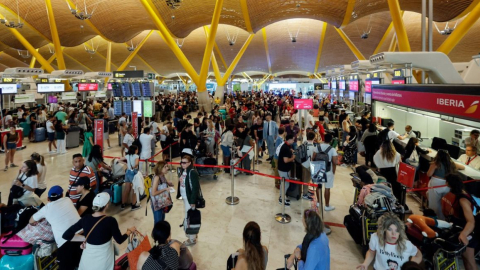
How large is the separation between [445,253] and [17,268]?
16.6 feet

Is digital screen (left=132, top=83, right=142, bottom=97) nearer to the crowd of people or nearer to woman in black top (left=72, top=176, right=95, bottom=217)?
the crowd of people

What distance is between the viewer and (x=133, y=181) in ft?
18.5

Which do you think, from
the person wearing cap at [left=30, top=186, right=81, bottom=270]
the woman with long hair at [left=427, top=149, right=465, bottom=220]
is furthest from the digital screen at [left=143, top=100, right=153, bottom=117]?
the woman with long hair at [left=427, top=149, right=465, bottom=220]

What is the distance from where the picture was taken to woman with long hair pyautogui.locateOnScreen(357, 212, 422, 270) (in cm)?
278

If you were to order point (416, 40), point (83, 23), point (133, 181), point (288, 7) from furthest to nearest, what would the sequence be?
point (416, 40) < point (83, 23) < point (288, 7) < point (133, 181)

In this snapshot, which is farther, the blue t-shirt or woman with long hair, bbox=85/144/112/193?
woman with long hair, bbox=85/144/112/193

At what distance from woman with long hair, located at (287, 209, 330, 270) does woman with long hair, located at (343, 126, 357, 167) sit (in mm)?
7038

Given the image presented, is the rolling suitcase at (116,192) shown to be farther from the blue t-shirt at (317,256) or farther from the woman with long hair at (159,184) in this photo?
the blue t-shirt at (317,256)

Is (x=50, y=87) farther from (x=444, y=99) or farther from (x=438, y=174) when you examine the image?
(x=438, y=174)

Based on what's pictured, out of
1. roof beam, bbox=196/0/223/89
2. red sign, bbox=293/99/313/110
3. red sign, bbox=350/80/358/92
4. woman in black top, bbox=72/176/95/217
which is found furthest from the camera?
roof beam, bbox=196/0/223/89

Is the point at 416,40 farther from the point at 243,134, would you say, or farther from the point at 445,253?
the point at 445,253

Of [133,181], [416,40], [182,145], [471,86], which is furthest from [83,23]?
[416,40]

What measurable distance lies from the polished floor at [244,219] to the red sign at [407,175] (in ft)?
4.29

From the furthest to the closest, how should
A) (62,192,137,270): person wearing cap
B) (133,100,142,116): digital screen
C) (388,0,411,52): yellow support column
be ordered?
1. (388,0,411,52): yellow support column
2. (133,100,142,116): digital screen
3. (62,192,137,270): person wearing cap
